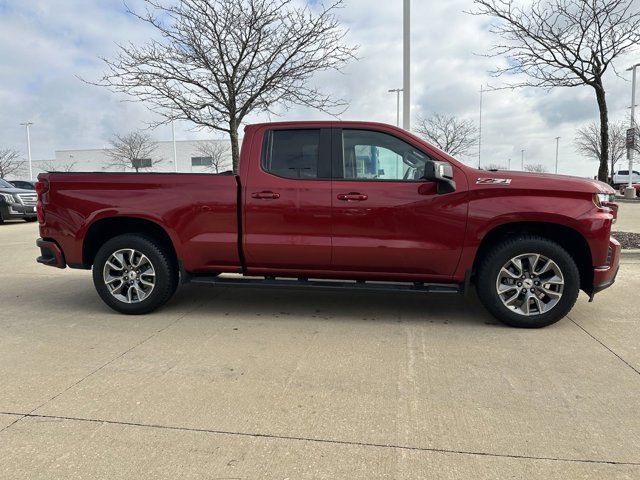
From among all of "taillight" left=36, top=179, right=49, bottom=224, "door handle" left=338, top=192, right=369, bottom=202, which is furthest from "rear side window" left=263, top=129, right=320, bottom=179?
"taillight" left=36, top=179, right=49, bottom=224

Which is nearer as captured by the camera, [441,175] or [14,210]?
[441,175]

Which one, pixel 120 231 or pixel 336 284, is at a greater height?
pixel 120 231

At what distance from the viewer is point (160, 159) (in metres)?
52.8

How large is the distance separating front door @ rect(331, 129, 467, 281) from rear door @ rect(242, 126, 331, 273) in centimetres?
13

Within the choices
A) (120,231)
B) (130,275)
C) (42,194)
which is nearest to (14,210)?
(42,194)

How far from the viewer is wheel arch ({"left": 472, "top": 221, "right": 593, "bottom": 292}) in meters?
4.43

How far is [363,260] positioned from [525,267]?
Result: 1.51 meters

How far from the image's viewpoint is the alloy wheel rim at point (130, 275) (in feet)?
16.1

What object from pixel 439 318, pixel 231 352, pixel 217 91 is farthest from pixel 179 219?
pixel 217 91

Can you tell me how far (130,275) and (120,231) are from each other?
0.55 metres

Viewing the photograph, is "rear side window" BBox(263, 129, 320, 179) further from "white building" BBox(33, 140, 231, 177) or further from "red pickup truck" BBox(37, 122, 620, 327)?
"white building" BBox(33, 140, 231, 177)

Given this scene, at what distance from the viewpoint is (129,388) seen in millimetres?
3248

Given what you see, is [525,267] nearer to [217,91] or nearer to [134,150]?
[217,91]

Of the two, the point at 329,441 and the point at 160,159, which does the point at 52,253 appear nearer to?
the point at 329,441
